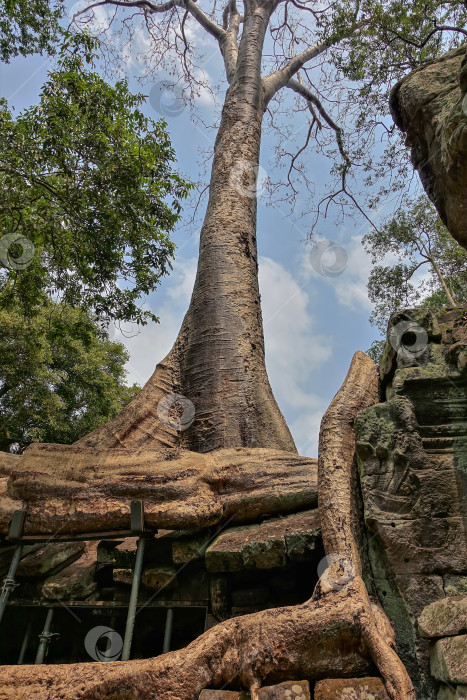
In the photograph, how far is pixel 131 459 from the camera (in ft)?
9.34

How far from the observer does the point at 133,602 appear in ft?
7.09

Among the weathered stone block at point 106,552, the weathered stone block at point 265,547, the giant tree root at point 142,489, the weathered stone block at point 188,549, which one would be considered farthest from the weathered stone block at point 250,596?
the weathered stone block at point 106,552

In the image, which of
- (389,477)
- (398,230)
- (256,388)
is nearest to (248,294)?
(256,388)

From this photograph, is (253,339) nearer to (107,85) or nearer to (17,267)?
(17,267)

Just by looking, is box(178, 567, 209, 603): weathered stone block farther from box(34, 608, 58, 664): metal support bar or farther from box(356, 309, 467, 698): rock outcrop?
box(356, 309, 467, 698): rock outcrop

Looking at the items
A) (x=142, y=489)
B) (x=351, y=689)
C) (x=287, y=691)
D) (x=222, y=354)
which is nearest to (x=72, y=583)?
(x=142, y=489)

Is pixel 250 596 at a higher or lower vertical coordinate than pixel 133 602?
higher

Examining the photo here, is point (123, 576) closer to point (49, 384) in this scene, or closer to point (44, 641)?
point (44, 641)

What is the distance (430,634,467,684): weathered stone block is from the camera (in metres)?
1.62

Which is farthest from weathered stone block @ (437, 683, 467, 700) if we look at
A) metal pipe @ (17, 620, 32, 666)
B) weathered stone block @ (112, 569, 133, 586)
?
metal pipe @ (17, 620, 32, 666)

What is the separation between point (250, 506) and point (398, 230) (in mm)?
9099

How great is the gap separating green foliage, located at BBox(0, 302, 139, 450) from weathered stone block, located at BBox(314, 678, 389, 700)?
816cm

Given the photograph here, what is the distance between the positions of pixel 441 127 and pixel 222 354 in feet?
7.44

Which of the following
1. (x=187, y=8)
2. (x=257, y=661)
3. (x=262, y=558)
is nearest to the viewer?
(x=257, y=661)
